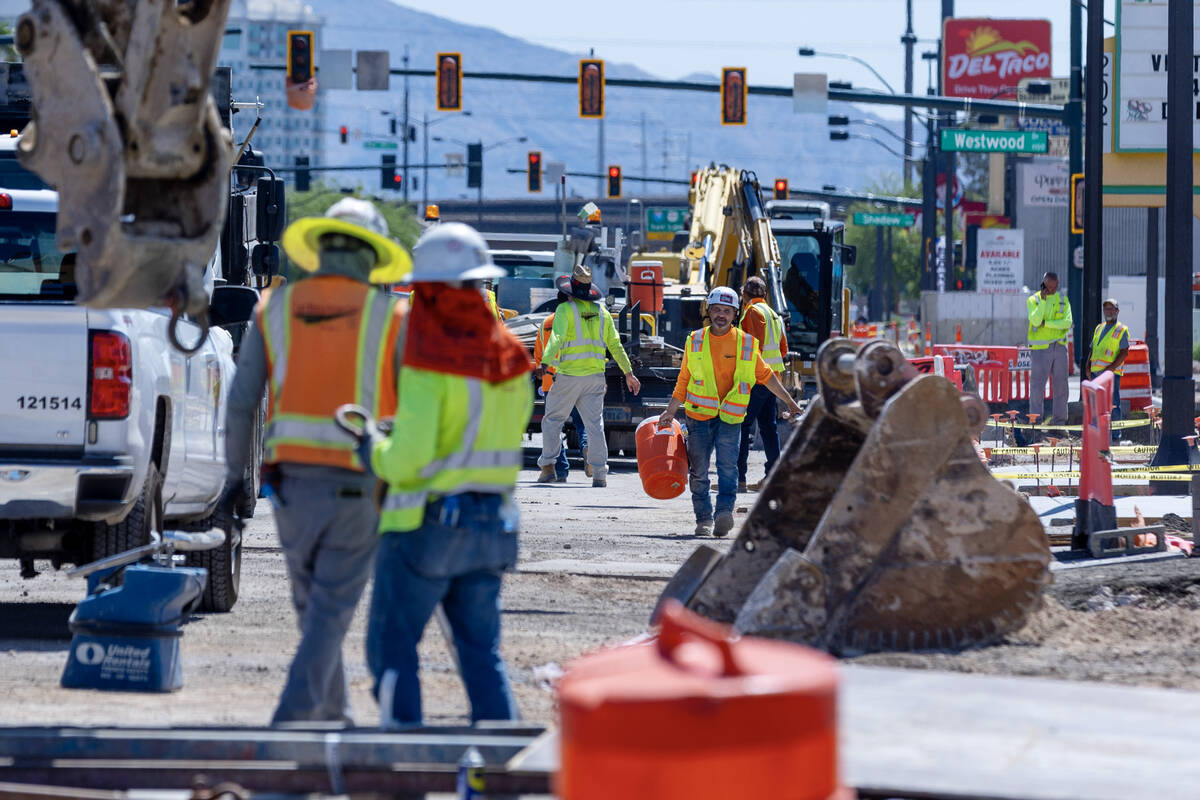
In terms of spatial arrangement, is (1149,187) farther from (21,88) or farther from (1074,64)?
(21,88)

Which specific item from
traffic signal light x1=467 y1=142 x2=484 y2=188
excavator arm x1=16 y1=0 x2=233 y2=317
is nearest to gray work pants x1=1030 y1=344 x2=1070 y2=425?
excavator arm x1=16 y1=0 x2=233 y2=317

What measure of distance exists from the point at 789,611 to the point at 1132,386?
18735 mm

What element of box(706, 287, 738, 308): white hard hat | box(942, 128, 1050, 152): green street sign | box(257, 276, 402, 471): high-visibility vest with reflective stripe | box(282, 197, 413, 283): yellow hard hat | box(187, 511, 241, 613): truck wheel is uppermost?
box(942, 128, 1050, 152): green street sign

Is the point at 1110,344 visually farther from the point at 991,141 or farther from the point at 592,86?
the point at 592,86

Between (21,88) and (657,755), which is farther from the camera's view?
(21,88)

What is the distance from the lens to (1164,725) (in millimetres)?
6246

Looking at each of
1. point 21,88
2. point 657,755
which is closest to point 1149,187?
point 21,88

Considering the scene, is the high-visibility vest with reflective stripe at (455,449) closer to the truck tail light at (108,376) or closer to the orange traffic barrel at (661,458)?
the truck tail light at (108,376)

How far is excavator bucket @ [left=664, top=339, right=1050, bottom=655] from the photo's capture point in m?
8.54

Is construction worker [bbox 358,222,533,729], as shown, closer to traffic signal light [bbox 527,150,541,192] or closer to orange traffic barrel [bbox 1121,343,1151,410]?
orange traffic barrel [bbox 1121,343,1151,410]

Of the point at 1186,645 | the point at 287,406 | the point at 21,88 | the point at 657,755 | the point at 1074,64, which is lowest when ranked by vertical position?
the point at 1186,645

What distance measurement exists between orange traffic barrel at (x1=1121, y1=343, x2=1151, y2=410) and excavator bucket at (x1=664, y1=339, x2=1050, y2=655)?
57.6 ft

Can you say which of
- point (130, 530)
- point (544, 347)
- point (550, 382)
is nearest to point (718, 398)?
point (550, 382)

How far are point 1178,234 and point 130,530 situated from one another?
11.8m
